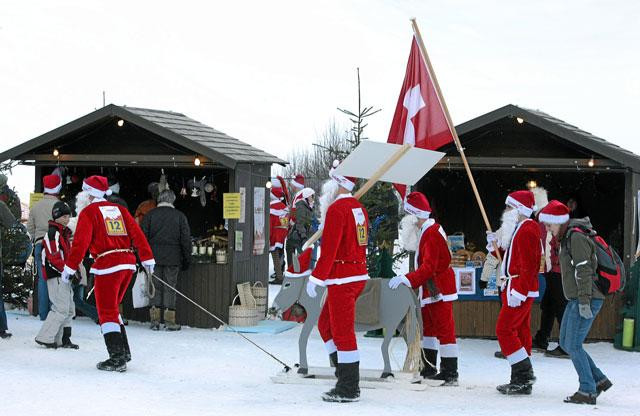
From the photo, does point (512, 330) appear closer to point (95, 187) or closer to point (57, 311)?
point (95, 187)

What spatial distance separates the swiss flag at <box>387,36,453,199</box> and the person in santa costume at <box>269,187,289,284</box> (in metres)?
7.05

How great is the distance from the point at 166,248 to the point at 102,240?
10.3ft

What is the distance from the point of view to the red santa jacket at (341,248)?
28.2 ft

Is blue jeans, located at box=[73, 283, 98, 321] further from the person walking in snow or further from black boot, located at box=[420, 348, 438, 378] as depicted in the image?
black boot, located at box=[420, 348, 438, 378]

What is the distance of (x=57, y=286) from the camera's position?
11117 mm

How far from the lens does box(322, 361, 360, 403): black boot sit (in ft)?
28.0

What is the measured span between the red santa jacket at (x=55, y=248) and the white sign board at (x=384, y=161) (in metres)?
3.75

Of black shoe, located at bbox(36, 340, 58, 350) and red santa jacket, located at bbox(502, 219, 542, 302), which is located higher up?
red santa jacket, located at bbox(502, 219, 542, 302)

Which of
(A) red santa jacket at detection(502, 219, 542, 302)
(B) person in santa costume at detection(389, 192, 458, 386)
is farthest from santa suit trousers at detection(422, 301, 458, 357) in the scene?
(A) red santa jacket at detection(502, 219, 542, 302)

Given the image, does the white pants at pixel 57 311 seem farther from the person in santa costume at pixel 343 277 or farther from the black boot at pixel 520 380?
the black boot at pixel 520 380

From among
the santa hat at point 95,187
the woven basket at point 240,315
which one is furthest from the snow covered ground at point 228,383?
the santa hat at point 95,187

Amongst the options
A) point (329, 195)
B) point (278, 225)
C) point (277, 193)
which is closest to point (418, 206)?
point (329, 195)

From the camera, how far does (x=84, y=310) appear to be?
518 inches

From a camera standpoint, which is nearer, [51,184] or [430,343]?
[430,343]
